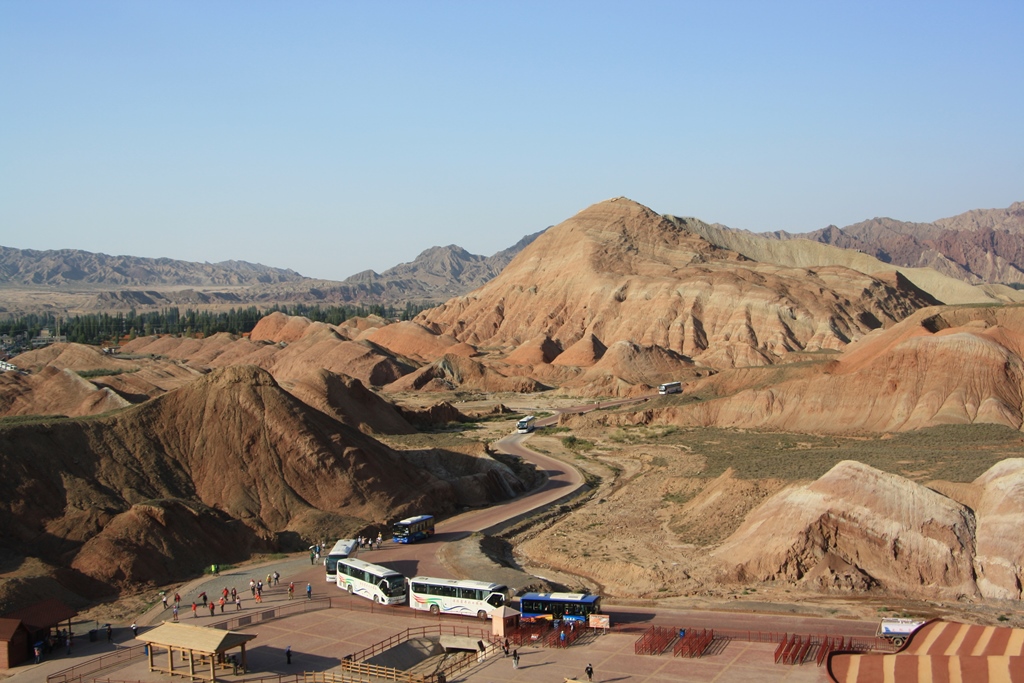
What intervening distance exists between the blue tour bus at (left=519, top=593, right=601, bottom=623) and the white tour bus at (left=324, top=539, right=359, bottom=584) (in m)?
9.76

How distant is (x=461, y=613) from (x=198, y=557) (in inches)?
548

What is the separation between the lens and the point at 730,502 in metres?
47.6

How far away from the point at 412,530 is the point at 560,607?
14.5m

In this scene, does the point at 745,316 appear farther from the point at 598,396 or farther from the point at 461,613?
the point at 461,613

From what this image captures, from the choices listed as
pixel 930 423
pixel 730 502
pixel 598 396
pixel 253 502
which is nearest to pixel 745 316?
pixel 598 396

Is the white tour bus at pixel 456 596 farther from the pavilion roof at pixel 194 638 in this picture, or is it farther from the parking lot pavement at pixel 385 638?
the pavilion roof at pixel 194 638

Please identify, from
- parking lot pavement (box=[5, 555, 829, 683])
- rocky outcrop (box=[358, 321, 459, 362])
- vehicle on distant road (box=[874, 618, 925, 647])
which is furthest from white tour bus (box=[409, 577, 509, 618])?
rocky outcrop (box=[358, 321, 459, 362])

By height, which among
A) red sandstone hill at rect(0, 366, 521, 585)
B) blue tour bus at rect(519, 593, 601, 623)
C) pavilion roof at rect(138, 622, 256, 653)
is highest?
red sandstone hill at rect(0, 366, 521, 585)

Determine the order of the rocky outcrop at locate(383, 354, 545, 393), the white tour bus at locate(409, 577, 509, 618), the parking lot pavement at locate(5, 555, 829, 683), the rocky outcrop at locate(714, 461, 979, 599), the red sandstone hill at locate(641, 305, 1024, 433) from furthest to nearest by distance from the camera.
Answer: the rocky outcrop at locate(383, 354, 545, 393)
the red sandstone hill at locate(641, 305, 1024, 433)
the rocky outcrop at locate(714, 461, 979, 599)
the white tour bus at locate(409, 577, 509, 618)
the parking lot pavement at locate(5, 555, 829, 683)

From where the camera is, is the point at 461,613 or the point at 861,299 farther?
the point at 861,299

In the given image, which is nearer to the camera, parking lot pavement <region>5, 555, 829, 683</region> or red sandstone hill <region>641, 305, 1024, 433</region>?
parking lot pavement <region>5, 555, 829, 683</region>

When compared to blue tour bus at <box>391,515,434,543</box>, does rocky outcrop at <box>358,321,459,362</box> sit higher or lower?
higher

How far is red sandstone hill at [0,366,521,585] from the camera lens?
135 feet

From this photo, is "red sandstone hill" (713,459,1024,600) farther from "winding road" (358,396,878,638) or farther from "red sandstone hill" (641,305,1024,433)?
"red sandstone hill" (641,305,1024,433)
